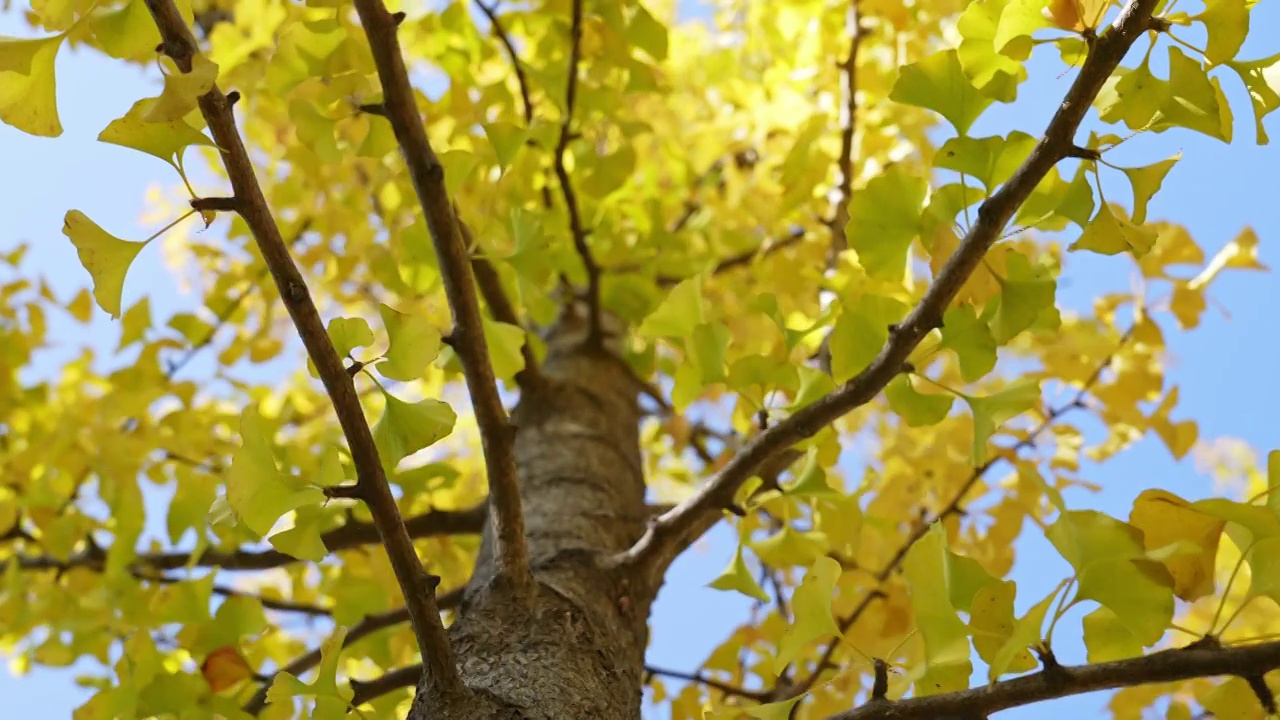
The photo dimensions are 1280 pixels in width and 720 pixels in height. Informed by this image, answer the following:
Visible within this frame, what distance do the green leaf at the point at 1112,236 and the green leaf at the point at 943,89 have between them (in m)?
0.10

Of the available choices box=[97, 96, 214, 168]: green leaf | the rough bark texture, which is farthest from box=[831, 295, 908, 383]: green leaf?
box=[97, 96, 214, 168]: green leaf

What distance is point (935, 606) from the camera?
1.65ft

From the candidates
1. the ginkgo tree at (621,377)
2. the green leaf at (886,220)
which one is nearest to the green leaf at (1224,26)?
the ginkgo tree at (621,377)

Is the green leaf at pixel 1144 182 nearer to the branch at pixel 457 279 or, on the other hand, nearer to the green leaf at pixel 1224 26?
the green leaf at pixel 1224 26

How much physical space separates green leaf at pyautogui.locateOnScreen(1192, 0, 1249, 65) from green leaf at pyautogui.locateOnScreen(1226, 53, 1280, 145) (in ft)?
0.07

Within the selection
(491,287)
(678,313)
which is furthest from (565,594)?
(491,287)

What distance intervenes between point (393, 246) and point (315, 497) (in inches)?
28.0

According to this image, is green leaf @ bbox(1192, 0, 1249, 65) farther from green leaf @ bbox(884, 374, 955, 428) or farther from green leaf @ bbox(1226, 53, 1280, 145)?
green leaf @ bbox(884, 374, 955, 428)

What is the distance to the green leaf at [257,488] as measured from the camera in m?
0.55

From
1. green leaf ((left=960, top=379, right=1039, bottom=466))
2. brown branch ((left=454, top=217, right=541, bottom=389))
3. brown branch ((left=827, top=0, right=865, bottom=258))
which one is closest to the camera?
green leaf ((left=960, top=379, right=1039, bottom=466))

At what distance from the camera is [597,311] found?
129cm

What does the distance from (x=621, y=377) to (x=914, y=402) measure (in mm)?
723

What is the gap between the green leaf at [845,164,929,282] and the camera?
24.9 inches

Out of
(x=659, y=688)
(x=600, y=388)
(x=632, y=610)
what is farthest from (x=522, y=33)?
(x=659, y=688)
